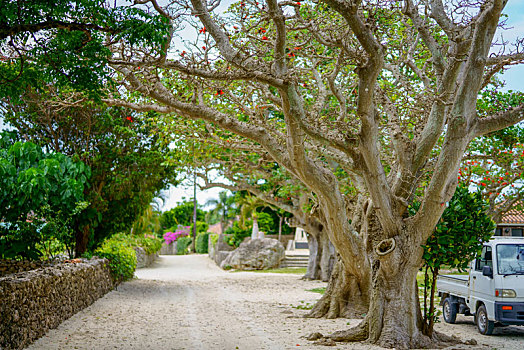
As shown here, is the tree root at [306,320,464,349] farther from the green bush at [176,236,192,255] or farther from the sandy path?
the green bush at [176,236,192,255]

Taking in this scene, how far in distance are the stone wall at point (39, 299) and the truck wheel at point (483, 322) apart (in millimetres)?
8286

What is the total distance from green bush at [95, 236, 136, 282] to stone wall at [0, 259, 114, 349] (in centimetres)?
346

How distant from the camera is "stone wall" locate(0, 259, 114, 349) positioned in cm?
A: 718

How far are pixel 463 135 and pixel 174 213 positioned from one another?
48941mm

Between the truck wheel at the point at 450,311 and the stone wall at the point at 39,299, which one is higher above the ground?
the stone wall at the point at 39,299

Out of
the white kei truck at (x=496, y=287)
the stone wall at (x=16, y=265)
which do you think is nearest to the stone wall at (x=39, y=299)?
the stone wall at (x=16, y=265)

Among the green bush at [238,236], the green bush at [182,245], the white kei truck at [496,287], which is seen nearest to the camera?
the white kei truck at [496,287]

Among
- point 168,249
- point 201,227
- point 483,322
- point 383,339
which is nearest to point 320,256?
point 483,322

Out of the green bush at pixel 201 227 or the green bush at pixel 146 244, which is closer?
the green bush at pixel 146 244

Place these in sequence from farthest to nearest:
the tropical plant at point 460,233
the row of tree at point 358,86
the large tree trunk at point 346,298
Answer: the large tree trunk at point 346,298, the tropical plant at point 460,233, the row of tree at point 358,86

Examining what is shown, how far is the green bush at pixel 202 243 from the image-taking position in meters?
45.1

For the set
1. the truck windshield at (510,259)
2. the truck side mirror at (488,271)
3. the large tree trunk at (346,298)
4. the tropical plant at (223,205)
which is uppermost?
the tropical plant at (223,205)

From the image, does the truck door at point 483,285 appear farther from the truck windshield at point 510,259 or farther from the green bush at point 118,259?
the green bush at point 118,259

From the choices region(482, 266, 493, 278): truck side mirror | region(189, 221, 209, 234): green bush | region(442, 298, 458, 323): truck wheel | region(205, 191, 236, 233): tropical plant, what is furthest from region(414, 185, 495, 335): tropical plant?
region(189, 221, 209, 234): green bush
